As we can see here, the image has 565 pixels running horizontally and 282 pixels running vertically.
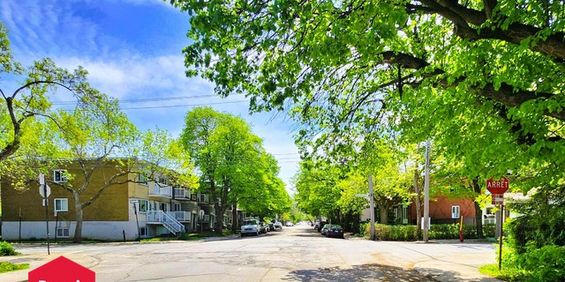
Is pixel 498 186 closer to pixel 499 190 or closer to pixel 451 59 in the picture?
pixel 499 190

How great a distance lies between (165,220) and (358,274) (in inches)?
1638

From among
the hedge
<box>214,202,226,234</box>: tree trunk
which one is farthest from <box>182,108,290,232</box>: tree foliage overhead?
the hedge

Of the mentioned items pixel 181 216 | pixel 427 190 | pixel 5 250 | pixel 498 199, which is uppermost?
pixel 498 199

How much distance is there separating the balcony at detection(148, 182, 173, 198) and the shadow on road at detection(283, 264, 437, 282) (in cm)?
3979

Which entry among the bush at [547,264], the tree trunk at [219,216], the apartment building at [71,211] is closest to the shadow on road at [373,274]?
the bush at [547,264]

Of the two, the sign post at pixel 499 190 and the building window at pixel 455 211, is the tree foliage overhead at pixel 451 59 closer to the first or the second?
the sign post at pixel 499 190

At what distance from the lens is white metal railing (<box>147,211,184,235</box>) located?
2020 inches

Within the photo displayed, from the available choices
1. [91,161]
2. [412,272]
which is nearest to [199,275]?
[412,272]

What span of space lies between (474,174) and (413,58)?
9.82ft

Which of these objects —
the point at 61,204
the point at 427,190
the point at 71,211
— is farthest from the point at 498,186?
the point at 61,204

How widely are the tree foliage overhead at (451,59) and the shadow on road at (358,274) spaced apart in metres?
4.39

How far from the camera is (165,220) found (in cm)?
5288

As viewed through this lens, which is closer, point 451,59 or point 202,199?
point 451,59

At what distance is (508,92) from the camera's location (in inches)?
361
